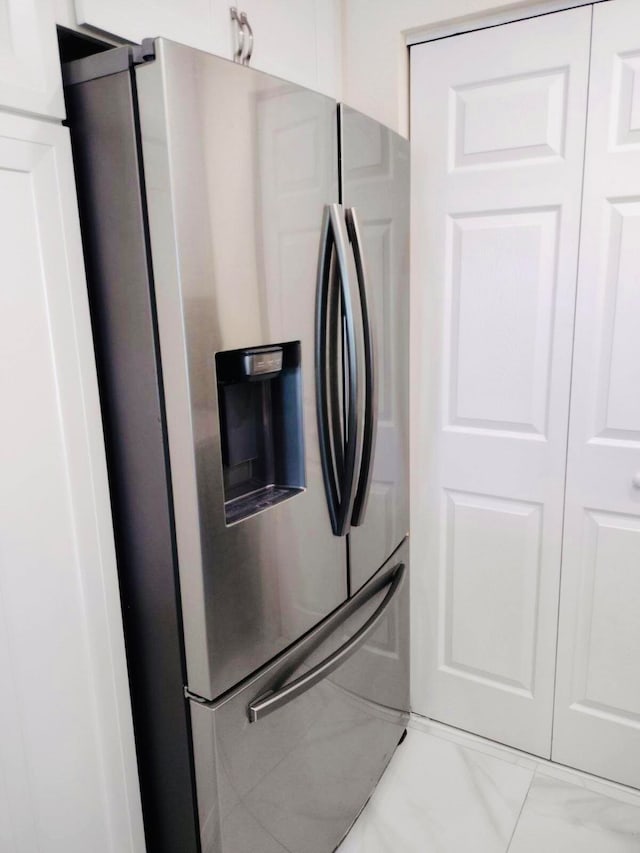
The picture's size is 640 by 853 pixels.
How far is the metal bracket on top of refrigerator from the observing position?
1235 mm

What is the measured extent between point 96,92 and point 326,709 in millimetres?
1287

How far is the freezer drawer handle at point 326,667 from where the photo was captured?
122cm

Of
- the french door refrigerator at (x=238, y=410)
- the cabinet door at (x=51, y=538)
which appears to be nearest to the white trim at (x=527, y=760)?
the french door refrigerator at (x=238, y=410)

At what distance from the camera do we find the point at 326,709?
1.44m

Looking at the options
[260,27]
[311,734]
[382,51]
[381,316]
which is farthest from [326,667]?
[382,51]

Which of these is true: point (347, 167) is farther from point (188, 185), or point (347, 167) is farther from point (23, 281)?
point (23, 281)

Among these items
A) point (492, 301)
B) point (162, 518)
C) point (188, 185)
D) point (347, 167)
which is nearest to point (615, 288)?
point (492, 301)

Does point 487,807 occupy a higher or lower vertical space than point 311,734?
lower

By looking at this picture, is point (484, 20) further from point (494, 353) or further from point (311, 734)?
point (311, 734)

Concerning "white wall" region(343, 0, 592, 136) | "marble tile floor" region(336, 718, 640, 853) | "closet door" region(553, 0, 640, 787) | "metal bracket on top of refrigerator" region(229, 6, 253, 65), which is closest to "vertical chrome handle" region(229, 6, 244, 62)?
"metal bracket on top of refrigerator" region(229, 6, 253, 65)

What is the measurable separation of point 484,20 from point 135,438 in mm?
1275

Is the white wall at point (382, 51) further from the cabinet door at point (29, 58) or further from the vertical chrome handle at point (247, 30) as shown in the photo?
the cabinet door at point (29, 58)

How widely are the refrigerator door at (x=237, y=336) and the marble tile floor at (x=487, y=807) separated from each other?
2.36 ft

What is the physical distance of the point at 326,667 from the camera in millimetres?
1383
